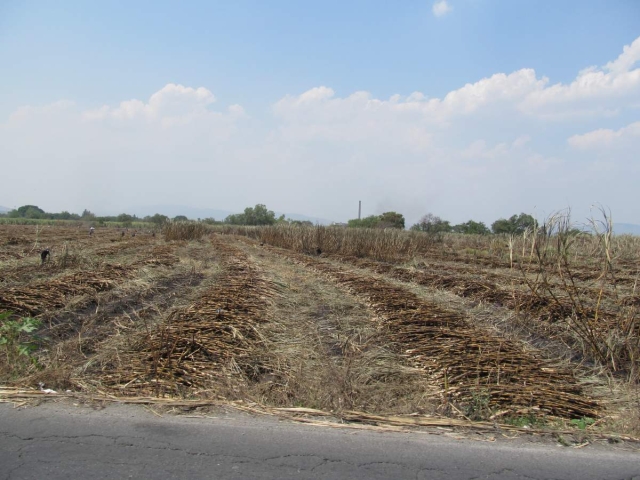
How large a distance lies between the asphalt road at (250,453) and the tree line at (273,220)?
1085 inches

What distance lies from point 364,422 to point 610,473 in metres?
1.45

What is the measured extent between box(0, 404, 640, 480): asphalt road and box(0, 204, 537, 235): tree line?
2757cm

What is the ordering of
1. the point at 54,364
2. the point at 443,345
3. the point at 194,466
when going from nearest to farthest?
the point at 194,466
the point at 54,364
the point at 443,345

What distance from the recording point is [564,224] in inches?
184

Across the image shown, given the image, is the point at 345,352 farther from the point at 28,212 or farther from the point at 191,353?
the point at 28,212

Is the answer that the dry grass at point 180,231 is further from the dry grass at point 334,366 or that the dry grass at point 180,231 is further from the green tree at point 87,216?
the green tree at point 87,216

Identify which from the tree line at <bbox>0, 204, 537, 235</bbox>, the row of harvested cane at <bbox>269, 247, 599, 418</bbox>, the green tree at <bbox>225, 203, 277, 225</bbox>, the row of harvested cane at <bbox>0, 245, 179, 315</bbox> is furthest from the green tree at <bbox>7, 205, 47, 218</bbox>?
the row of harvested cane at <bbox>269, 247, 599, 418</bbox>

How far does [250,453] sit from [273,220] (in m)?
83.5

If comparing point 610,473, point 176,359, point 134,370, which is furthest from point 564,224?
point 134,370

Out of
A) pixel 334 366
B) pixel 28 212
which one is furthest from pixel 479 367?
pixel 28 212

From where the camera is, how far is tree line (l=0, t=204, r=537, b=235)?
128 ft

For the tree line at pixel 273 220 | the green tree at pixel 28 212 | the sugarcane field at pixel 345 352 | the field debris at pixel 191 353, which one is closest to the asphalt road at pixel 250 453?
the sugarcane field at pixel 345 352

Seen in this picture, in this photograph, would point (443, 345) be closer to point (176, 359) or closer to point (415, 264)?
point (176, 359)

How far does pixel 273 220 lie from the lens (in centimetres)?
8525
